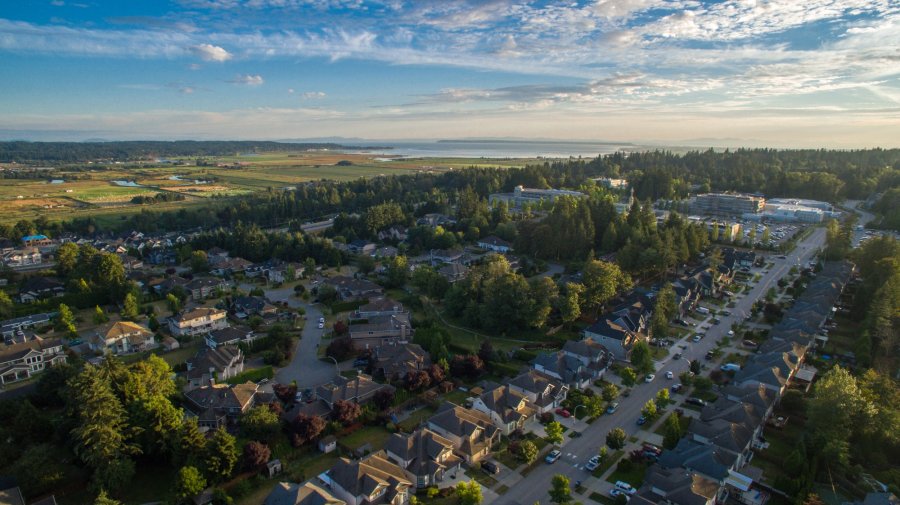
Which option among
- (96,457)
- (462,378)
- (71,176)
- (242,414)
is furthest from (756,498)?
(71,176)

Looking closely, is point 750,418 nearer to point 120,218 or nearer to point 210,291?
point 210,291

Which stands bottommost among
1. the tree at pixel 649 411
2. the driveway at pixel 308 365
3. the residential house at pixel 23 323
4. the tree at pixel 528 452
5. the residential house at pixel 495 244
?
the driveway at pixel 308 365

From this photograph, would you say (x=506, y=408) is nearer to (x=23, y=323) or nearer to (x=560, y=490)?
(x=560, y=490)

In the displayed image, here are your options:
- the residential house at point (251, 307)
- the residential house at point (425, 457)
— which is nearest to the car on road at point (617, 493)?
the residential house at point (425, 457)

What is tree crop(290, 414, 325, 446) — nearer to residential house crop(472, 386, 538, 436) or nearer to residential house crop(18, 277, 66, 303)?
residential house crop(472, 386, 538, 436)

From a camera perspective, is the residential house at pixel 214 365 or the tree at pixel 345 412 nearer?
the tree at pixel 345 412

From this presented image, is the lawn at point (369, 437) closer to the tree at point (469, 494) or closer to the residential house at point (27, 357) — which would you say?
the tree at point (469, 494)

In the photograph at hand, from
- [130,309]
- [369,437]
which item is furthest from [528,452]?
[130,309]
